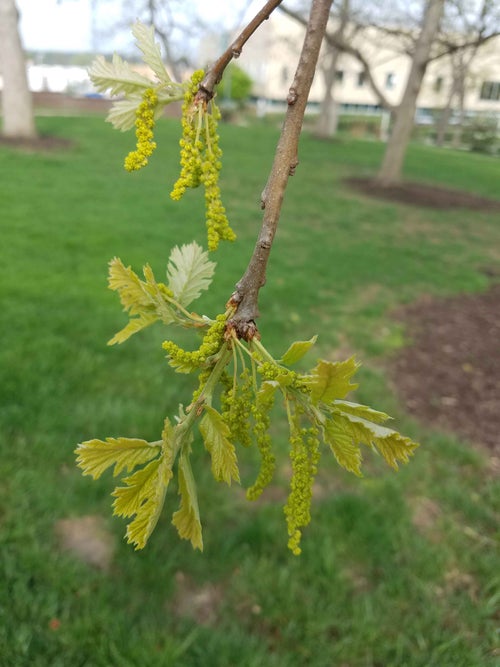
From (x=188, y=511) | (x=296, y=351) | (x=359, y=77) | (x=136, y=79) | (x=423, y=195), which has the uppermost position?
(x=359, y=77)

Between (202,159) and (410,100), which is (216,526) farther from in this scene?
(410,100)

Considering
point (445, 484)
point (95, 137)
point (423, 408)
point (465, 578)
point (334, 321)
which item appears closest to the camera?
point (465, 578)

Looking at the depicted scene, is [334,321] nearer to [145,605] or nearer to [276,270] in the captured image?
[276,270]

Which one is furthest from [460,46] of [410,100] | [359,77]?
[359,77]

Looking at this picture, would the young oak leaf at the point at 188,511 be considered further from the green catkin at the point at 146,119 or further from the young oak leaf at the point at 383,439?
the green catkin at the point at 146,119

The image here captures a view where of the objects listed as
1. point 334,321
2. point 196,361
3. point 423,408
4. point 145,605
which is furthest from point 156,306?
point 334,321

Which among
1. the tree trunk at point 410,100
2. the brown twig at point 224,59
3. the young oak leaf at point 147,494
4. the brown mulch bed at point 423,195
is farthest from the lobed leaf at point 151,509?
the brown mulch bed at point 423,195

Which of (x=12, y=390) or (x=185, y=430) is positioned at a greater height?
(x=185, y=430)
